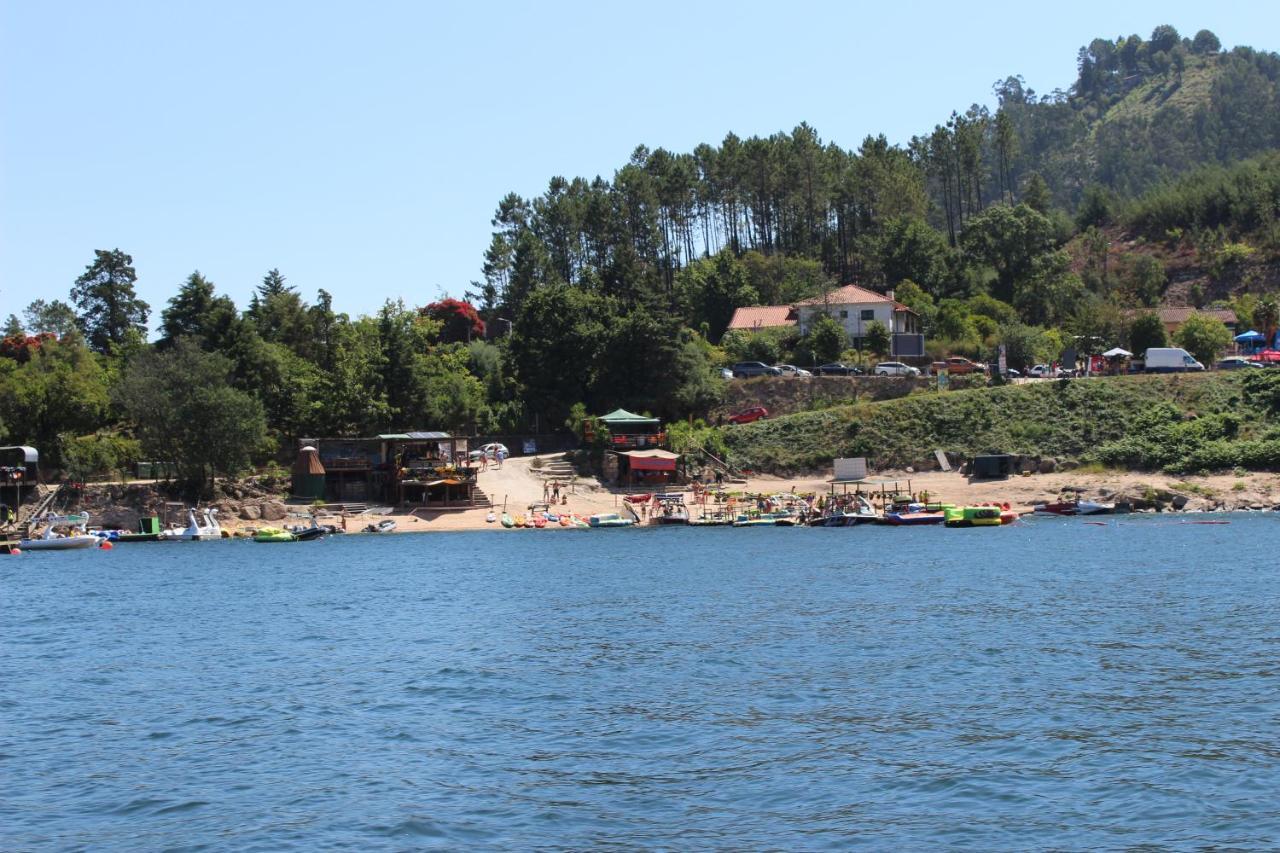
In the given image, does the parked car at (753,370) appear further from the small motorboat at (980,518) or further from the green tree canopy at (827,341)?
the small motorboat at (980,518)

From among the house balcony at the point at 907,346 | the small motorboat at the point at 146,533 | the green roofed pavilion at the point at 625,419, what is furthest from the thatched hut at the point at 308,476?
the house balcony at the point at 907,346

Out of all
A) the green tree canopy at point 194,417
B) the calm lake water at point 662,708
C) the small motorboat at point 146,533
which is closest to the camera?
the calm lake water at point 662,708

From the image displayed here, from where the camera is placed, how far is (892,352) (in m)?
102

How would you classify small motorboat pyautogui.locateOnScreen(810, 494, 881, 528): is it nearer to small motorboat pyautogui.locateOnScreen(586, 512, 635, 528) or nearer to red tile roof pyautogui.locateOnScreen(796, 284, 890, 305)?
small motorboat pyautogui.locateOnScreen(586, 512, 635, 528)

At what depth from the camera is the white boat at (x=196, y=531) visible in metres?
78.5

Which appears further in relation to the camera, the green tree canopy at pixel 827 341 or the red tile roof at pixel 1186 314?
the red tile roof at pixel 1186 314

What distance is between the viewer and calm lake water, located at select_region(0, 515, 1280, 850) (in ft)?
73.9

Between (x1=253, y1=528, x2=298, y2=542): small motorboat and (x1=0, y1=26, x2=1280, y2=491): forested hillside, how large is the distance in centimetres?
514

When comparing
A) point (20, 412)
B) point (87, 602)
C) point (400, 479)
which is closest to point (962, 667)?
point (87, 602)

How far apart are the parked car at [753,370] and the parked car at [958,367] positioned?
10.8 m

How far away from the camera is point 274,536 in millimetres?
76188

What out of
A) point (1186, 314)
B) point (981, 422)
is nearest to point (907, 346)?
point (981, 422)

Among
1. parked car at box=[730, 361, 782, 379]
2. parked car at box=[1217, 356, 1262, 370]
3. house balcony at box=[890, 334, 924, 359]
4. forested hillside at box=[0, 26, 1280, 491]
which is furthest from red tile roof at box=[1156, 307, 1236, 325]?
parked car at box=[730, 361, 782, 379]

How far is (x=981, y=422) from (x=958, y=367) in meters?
11.1
